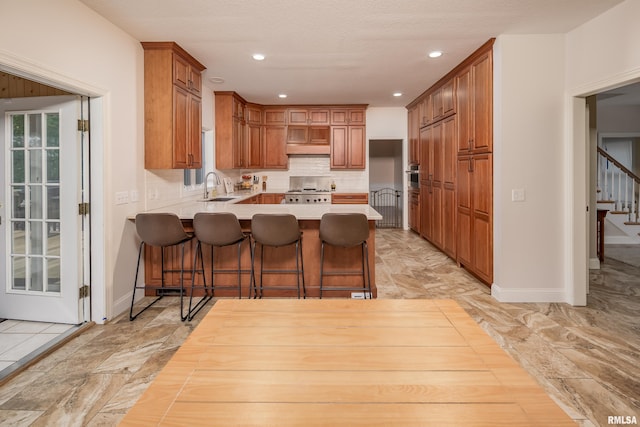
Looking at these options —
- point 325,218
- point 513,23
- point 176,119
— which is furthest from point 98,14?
point 513,23

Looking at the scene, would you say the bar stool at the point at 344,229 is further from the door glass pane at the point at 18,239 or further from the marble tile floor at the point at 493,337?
the door glass pane at the point at 18,239

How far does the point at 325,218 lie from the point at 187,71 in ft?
7.97

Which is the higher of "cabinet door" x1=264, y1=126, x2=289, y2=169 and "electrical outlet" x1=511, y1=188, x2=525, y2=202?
"cabinet door" x1=264, y1=126, x2=289, y2=169

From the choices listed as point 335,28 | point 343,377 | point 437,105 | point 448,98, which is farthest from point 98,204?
point 437,105

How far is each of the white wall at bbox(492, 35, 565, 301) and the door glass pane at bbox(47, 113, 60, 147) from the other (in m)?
3.99

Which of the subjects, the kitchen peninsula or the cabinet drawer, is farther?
the cabinet drawer

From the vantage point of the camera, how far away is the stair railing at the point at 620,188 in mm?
6305

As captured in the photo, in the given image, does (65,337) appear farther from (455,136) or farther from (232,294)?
(455,136)

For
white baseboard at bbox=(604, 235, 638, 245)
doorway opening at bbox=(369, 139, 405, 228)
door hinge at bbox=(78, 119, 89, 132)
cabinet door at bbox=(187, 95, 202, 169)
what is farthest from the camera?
doorway opening at bbox=(369, 139, 405, 228)

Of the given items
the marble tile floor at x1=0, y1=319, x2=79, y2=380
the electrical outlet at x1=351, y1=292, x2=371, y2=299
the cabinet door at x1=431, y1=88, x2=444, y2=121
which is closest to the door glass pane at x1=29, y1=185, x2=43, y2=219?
the marble tile floor at x1=0, y1=319, x2=79, y2=380

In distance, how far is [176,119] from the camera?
3793mm

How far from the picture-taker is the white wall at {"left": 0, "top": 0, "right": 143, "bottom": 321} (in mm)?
2336

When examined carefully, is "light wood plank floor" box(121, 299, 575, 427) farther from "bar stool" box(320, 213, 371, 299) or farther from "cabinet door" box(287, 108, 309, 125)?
"cabinet door" box(287, 108, 309, 125)

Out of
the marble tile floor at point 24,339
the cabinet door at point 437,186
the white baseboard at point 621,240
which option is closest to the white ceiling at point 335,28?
the cabinet door at point 437,186
